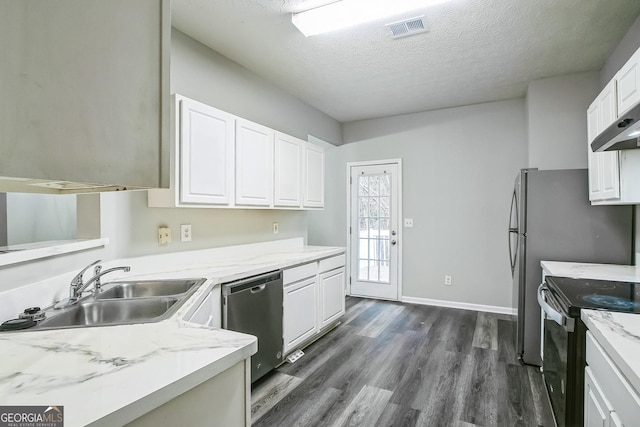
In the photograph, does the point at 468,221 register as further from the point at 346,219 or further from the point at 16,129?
the point at 16,129

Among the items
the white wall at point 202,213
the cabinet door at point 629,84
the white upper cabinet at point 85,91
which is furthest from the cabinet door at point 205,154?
the cabinet door at point 629,84

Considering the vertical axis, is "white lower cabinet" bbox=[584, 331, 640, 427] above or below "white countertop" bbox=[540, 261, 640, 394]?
below

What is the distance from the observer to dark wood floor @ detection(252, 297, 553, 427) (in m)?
2.05

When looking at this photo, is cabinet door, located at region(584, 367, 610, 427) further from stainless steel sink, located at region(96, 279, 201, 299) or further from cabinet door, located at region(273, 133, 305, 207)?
cabinet door, located at region(273, 133, 305, 207)

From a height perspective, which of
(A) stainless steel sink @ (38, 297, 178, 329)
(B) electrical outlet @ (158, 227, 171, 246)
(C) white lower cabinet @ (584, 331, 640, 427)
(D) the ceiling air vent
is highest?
(D) the ceiling air vent

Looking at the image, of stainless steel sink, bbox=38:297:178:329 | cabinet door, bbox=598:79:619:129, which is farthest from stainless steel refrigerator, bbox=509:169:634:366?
stainless steel sink, bbox=38:297:178:329

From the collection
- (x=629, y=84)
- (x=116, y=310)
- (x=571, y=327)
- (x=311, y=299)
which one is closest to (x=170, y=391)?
(x=116, y=310)

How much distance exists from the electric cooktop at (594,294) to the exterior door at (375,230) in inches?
106

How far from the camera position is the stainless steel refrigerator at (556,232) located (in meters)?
2.51

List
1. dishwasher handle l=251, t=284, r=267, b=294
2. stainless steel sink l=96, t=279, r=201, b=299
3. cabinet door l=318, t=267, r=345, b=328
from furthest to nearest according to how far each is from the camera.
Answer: cabinet door l=318, t=267, r=345, b=328 < dishwasher handle l=251, t=284, r=267, b=294 < stainless steel sink l=96, t=279, r=201, b=299

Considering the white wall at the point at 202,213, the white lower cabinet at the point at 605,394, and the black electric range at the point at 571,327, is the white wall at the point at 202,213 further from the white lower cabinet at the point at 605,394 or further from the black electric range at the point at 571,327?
the black electric range at the point at 571,327

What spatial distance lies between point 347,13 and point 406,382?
2684 mm

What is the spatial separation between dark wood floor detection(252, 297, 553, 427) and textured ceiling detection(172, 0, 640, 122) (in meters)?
2.66

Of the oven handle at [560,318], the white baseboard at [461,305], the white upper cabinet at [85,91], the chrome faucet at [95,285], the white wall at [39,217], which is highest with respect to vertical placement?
the white upper cabinet at [85,91]
